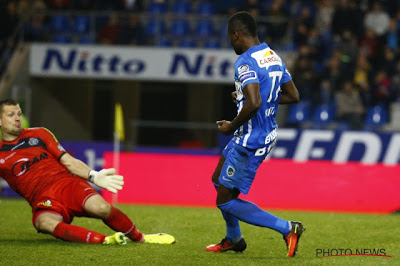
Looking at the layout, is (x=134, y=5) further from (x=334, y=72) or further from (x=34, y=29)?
(x=334, y=72)

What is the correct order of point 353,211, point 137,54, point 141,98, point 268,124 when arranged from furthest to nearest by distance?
point 141,98 < point 137,54 < point 353,211 < point 268,124

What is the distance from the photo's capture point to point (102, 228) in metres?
9.84

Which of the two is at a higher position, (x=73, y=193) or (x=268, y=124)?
(x=268, y=124)

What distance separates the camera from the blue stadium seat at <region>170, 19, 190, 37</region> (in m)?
21.5

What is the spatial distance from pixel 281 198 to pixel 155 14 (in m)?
9.27

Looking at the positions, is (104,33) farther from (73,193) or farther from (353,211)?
(73,193)

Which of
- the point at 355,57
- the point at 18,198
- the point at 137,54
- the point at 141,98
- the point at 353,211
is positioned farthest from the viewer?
the point at 141,98

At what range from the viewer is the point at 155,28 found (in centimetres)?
2169

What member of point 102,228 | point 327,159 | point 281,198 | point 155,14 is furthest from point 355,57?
point 102,228

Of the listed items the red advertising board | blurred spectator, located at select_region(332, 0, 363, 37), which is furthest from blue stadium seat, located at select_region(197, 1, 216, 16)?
the red advertising board

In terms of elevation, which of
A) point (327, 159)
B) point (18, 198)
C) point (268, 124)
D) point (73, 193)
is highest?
point (268, 124)

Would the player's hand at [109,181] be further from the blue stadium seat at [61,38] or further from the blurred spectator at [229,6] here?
the blue stadium seat at [61,38]

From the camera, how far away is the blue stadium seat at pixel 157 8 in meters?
21.9

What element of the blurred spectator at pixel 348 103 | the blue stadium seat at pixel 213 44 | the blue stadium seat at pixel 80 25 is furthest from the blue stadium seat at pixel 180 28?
the blurred spectator at pixel 348 103
